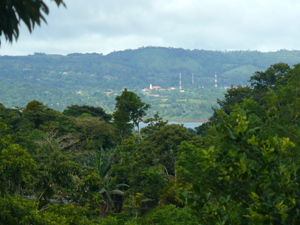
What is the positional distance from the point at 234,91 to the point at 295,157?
112 ft

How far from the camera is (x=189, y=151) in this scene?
Result: 342 inches

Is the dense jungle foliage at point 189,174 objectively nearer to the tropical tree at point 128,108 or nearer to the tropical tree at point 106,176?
the tropical tree at point 106,176

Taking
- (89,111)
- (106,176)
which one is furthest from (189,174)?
(89,111)

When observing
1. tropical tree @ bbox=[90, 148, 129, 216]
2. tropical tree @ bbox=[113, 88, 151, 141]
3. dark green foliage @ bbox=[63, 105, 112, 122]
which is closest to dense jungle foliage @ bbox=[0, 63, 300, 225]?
tropical tree @ bbox=[90, 148, 129, 216]

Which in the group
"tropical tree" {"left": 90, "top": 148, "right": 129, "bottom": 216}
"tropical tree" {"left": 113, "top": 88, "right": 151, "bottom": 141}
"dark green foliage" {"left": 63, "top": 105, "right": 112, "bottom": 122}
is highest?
"tropical tree" {"left": 113, "top": 88, "right": 151, "bottom": 141}

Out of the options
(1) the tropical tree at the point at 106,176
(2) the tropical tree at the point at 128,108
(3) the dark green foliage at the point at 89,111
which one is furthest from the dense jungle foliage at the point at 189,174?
(3) the dark green foliage at the point at 89,111

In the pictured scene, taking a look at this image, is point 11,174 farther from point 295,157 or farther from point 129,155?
point 129,155

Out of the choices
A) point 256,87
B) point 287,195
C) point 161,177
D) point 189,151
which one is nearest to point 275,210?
point 287,195

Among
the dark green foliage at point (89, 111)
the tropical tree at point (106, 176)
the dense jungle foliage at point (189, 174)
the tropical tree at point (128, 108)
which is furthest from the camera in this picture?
the dark green foliage at point (89, 111)

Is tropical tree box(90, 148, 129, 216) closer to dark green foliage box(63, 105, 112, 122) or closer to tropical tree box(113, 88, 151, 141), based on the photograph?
tropical tree box(113, 88, 151, 141)

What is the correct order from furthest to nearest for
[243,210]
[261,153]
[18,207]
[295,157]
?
[18,207], [295,157], [243,210], [261,153]

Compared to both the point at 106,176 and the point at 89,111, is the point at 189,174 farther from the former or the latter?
the point at 89,111

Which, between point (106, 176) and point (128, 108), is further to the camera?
point (128, 108)

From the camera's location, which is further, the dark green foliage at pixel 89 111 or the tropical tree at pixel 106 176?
the dark green foliage at pixel 89 111
